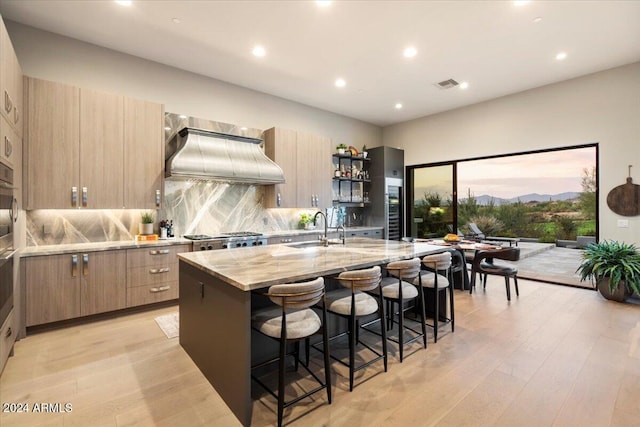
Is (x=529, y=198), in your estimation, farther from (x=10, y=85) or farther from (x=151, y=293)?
(x=10, y=85)

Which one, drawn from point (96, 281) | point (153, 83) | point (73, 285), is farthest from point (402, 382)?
point (153, 83)

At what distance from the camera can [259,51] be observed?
4.09 m

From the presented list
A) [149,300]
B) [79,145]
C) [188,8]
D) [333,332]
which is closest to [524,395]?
[333,332]

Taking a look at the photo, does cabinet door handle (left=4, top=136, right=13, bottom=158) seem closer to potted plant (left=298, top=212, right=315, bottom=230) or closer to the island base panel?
the island base panel

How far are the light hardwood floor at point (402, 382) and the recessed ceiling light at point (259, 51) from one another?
3472 mm

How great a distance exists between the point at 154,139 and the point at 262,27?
78.7 inches

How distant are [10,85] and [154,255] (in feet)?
6.98

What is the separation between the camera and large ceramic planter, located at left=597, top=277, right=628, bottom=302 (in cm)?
414

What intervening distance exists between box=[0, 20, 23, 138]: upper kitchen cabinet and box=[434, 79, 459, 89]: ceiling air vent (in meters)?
5.36

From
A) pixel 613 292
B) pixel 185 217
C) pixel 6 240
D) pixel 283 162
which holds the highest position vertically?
pixel 283 162

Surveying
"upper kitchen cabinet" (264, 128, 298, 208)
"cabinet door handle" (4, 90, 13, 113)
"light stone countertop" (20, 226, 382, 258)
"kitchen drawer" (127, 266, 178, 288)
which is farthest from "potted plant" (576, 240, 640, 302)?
"cabinet door handle" (4, 90, 13, 113)

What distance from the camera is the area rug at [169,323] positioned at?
3.21 meters

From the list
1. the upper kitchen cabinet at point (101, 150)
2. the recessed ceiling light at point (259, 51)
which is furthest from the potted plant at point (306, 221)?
the upper kitchen cabinet at point (101, 150)

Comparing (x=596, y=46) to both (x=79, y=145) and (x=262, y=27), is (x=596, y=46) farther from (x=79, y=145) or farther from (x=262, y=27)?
(x=79, y=145)
